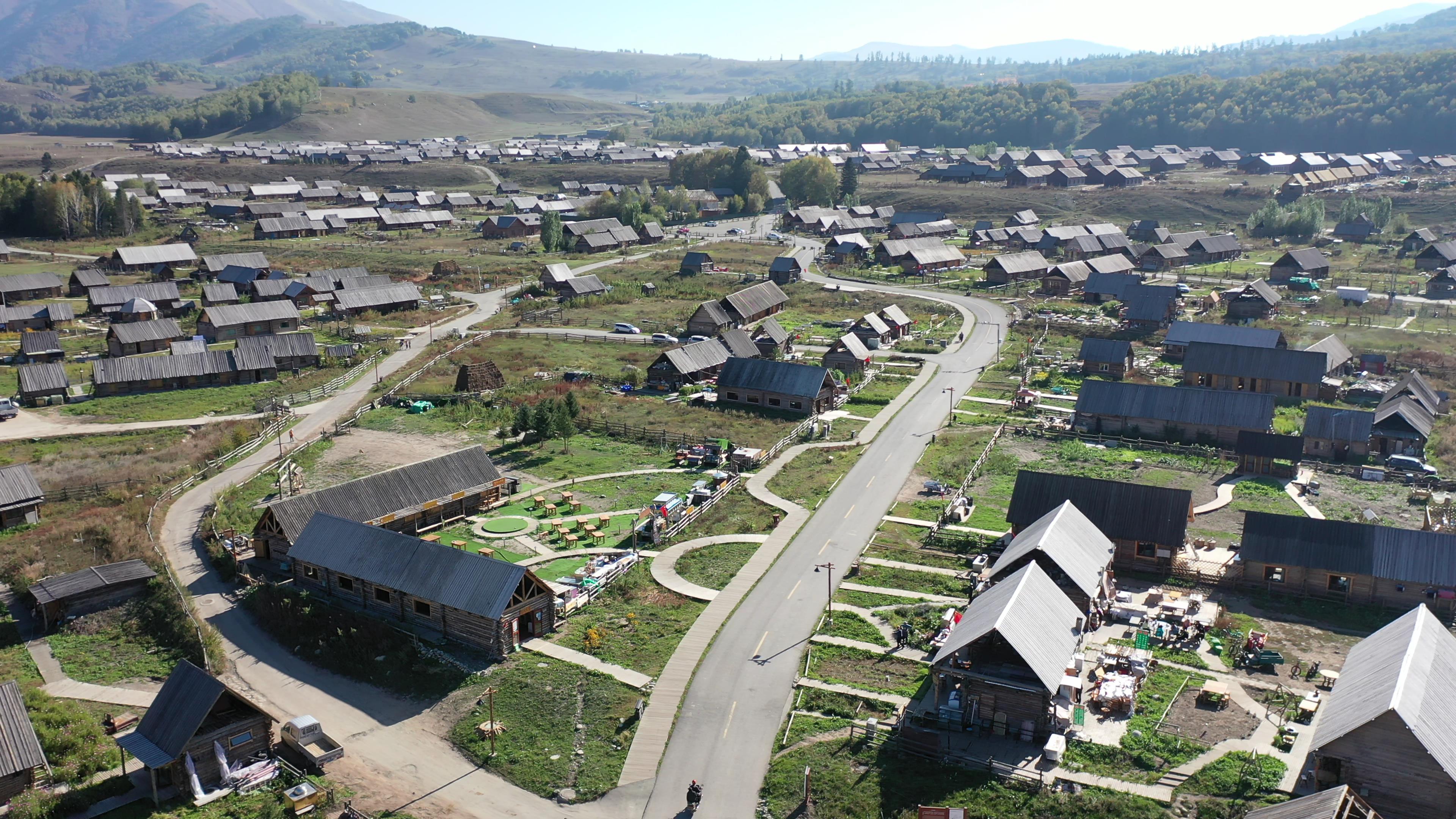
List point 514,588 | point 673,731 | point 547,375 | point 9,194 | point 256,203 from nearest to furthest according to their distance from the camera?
point 673,731, point 514,588, point 547,375, point 9,194, point 256,203

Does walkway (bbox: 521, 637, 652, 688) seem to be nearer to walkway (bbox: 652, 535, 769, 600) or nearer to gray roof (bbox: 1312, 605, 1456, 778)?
walkway (bbox: 652, 535, 769, 600)

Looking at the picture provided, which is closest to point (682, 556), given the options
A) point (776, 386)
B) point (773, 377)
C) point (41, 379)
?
point (776, 386)

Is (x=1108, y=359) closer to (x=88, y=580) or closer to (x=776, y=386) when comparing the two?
(x=776, y=386)

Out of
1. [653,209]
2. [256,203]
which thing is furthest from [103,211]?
[653,209]

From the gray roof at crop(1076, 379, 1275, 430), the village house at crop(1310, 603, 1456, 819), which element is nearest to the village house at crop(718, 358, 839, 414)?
the gray roof at crop(1076, 379, 1275, 430)

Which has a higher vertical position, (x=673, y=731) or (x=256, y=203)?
(x=256, y=203)

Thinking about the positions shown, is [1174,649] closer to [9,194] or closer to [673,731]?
[673,731]
